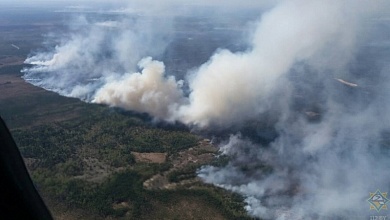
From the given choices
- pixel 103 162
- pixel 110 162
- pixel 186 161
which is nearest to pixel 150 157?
pixel 186 161

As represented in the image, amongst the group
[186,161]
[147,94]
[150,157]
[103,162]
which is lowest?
[103,162]

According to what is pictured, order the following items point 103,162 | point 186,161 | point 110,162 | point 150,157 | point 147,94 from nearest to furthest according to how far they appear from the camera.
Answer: point 110,162
point 103,162
point 186,161
point 150,157
point 147,94

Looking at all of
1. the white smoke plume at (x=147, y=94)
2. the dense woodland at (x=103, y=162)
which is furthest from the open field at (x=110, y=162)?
the white smoke plume at (x=147, y=94)

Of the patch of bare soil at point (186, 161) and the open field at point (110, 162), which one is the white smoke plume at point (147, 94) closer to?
the open field at point (110, 162)

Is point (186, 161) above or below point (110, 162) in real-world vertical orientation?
above

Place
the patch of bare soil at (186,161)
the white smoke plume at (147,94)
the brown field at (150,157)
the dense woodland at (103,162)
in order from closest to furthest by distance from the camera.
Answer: the dense woodland at (103,162) → the patch of bare soil at (186,161) → the brown field at (150,157) → the white smoke plume at (147,94)

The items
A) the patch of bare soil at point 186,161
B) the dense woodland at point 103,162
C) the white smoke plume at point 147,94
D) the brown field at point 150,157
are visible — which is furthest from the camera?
the white smoke plume at point 147,94

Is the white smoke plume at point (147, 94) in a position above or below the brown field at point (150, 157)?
above

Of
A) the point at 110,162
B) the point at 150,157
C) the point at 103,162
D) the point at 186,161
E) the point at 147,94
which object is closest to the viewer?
the point at 110,162

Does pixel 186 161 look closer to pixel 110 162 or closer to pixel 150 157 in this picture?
pixel 150 157

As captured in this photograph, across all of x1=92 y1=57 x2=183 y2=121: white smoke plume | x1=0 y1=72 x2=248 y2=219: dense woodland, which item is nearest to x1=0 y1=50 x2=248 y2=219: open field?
x1=0 y1=72 x2=248 y2=219: dense woodland

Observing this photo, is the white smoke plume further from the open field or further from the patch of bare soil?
the patch of bare soil
